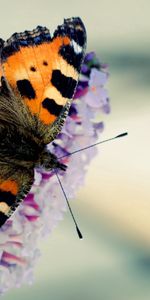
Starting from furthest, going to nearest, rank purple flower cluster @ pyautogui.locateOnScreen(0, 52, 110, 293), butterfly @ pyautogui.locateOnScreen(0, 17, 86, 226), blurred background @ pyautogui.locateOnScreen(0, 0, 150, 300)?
blurred background @ pyautogui.locateOnScreen(0, 0, 150, 300), purple flower cluster @ pyautogui.locateOnScreen(0, 52, 110, 293), butterfly @ pyautogui.locateOnScreen(0, 17, 86, 226)

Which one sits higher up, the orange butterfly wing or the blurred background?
the blurred background

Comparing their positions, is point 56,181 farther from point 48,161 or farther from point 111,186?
point 111,186

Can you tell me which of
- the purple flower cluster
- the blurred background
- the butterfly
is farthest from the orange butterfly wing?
the blurred background

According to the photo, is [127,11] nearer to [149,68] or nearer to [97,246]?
[149,68]

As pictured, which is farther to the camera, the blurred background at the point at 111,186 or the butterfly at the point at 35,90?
the blurred background at the point at 111,186

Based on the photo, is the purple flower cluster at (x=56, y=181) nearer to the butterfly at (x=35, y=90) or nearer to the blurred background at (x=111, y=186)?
the butterfly at (x=35, y=90)

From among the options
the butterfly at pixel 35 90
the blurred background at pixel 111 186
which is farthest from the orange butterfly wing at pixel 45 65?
the blurred background at pixel 111 186

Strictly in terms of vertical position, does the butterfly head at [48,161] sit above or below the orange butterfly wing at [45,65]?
below

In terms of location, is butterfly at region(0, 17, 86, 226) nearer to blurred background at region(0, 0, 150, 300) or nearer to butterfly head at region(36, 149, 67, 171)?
butterfly head at region(36, 149, 67, 171)
